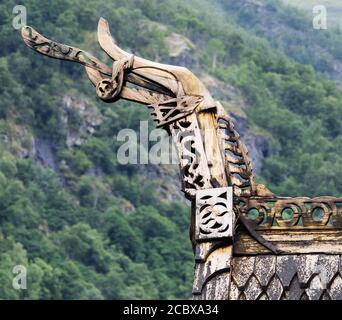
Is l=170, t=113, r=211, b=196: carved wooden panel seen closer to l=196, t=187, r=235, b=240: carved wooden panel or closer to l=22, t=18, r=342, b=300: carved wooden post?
l=22, t=18, r=342, b=300: carved wooden post

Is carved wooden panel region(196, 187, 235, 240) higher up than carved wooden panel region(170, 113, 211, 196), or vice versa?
carved wooden panel region(170, 113, 211, 196)

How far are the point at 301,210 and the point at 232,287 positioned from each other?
79 centimetres

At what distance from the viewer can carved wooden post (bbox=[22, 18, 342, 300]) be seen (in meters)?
16.4

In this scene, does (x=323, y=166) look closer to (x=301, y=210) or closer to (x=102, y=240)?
(x=102, y=240)

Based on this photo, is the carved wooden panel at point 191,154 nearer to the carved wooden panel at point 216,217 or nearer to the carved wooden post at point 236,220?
the carved wooden post at point 236,220

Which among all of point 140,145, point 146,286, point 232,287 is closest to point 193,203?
Answer: point 232,287

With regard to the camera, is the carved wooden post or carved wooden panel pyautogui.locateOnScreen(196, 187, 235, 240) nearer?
the carved wooden post

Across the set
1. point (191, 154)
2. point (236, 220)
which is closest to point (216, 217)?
point (236, 220)

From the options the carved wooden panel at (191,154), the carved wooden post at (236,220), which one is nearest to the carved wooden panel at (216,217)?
the carved wooden post at (236,220)

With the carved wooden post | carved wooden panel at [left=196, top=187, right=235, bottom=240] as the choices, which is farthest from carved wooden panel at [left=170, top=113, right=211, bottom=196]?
carved wooden panel at [left=196, top=187, right=235, bottom=240]
